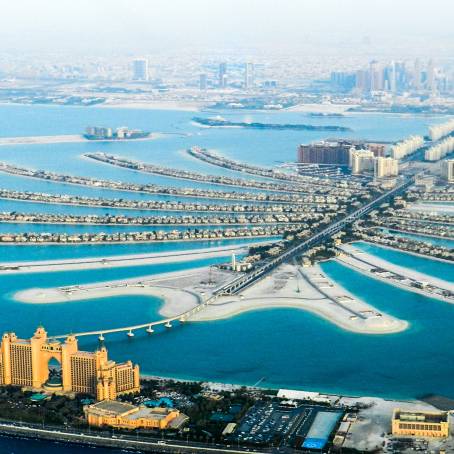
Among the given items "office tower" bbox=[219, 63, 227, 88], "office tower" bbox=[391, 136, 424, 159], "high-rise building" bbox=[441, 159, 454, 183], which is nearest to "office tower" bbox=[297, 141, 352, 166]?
"office tower" bbox=[391, 136, 424, 159]

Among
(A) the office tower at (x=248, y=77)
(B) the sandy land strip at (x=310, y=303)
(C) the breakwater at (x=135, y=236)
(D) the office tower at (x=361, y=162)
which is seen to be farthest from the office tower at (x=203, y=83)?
(B) the sandy land strip at (x=310, y=303)

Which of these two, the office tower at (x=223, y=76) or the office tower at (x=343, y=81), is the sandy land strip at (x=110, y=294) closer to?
the office tower at (x=343, y=81)

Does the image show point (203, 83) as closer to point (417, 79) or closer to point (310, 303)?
point (417, 79)

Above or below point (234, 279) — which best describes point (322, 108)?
above

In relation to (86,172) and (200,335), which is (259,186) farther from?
(200,335)

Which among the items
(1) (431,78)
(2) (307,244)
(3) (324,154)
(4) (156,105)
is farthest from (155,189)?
(1) (431,78)

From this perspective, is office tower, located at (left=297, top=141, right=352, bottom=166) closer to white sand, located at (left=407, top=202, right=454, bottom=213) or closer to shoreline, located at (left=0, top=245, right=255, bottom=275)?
white sand, located at (left=407, top=202, right=454, bottom=213)
